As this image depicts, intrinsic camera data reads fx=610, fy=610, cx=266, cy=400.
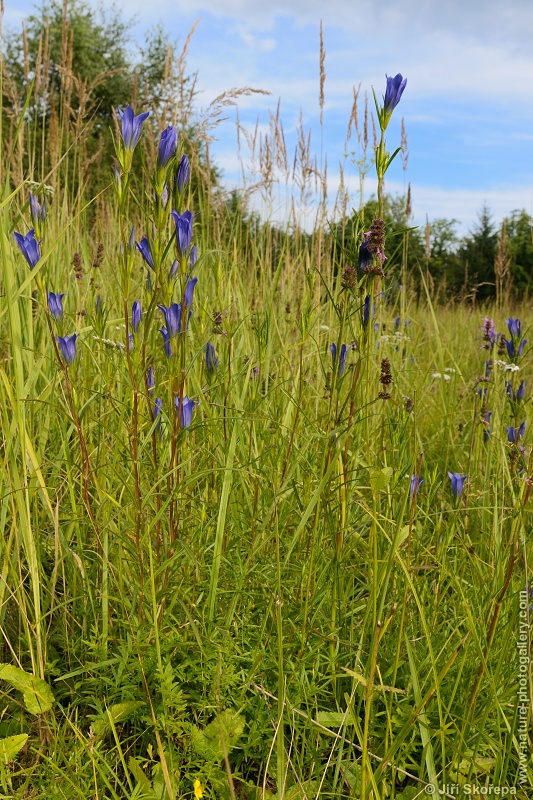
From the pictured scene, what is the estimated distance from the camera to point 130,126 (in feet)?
3.71

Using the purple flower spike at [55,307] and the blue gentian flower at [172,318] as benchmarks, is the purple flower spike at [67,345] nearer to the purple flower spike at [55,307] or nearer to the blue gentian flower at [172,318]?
the purple flower spike at [55,307]

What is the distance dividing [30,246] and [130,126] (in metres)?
0.42

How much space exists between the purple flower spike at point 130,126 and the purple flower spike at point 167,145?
48mm

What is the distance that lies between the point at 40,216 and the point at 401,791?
1569 mm

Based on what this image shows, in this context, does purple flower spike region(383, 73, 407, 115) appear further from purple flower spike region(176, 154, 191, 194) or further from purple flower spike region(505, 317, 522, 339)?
purple flower spike region(505, 317, 522, 339)

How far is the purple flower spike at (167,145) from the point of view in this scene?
1.11 metres

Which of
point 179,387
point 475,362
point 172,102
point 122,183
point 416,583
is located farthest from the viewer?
point 475,362

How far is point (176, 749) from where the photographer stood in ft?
4.27

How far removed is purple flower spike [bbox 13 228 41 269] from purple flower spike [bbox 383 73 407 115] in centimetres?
84

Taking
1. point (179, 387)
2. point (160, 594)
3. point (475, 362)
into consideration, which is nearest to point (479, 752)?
point (160, 594)

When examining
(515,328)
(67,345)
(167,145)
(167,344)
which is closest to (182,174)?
(167,145)

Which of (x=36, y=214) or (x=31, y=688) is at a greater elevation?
(x=36, y=214)

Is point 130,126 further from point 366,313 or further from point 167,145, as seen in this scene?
point 366,313

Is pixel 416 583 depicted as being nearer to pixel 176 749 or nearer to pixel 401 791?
pixel 401 791
